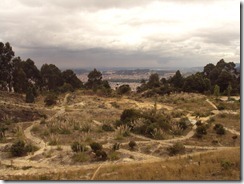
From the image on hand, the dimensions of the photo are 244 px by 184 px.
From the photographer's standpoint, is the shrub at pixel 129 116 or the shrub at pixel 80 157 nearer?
the shrub at pixel 80 157

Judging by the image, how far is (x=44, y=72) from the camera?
61750mm

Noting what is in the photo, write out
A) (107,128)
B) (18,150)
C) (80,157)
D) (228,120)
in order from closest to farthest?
(80,157), (18,150), (228,120), (107,128)

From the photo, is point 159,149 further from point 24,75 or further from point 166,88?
point 24,75

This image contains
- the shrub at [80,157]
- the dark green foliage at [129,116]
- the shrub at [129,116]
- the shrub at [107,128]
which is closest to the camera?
the shrub at [80,157]

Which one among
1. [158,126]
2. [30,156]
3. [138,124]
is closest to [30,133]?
[30,156]

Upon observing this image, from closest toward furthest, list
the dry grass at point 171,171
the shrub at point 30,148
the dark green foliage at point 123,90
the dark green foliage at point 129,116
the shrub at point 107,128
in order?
the dry grass at point 171,171
the shrub at point 30,148
the shrub at point 107,128
the dark green foliage at point 129,116
the dark green foliage at point 123,90

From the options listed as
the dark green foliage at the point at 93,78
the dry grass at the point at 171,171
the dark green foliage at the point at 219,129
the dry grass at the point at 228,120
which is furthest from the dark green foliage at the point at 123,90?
the dry grass at the point at 171,171

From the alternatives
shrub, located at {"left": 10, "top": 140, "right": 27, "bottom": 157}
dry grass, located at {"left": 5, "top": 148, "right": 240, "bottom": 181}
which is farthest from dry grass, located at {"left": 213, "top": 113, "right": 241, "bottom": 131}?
shrub, located at {"left": 10, "top": 140, "right": 27, "bottom": 157}

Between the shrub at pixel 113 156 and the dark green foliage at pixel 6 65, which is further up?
the dark green foliage at pixel 6 65

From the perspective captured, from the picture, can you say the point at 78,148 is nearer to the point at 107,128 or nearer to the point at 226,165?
the point at 107,128

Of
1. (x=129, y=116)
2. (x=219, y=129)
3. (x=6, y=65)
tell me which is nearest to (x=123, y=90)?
(x=6, y=65)

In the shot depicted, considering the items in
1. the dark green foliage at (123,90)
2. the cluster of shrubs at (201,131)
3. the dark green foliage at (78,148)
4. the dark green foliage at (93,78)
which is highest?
the dark green foliage at (93,78)

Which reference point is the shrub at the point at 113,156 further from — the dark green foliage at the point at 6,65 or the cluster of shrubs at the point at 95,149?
the dark green foliage at the point at 6,65

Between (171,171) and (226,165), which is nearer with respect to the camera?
(226,165)
